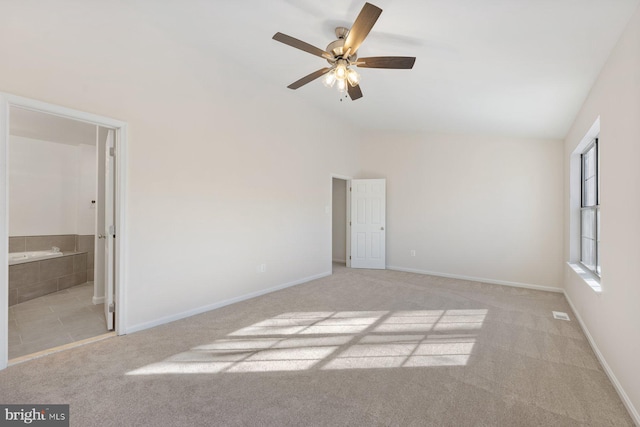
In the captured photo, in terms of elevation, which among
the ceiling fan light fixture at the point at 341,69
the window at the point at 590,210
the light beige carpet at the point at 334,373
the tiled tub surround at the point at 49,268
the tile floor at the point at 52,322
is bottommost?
the light beige carpet at the point at 334,373

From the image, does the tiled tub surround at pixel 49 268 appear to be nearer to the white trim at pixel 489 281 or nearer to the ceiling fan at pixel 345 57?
the ceiling fan at pixel 345 57

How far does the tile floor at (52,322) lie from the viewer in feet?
8.95

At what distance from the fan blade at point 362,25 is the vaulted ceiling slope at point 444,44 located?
0.29 meters

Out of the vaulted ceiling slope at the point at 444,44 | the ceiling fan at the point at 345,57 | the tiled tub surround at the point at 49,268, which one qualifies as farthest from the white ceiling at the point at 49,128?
the ceiling fan at the point at 345,57

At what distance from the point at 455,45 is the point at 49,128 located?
587 cm

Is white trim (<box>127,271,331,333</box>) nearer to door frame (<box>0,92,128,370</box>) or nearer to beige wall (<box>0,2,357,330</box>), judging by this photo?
beige wall (<box>0,2,357,330</box>)

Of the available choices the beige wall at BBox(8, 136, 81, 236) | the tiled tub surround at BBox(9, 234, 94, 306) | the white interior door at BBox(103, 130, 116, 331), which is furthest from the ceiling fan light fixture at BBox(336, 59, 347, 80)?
the beige wall at BBox(8, 136, 81, 236)

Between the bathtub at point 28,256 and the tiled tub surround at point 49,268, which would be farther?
the bathtub at point 28,256

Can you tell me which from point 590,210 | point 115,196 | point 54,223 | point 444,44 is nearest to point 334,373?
point 115,196

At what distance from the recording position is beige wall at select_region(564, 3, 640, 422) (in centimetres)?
185

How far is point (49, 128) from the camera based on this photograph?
15.5 ft

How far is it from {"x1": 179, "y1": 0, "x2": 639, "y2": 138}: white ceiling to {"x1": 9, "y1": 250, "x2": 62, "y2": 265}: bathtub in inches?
147

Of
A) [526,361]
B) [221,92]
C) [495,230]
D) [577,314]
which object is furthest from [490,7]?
[495,230]

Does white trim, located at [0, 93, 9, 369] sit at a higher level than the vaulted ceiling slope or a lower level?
lower
